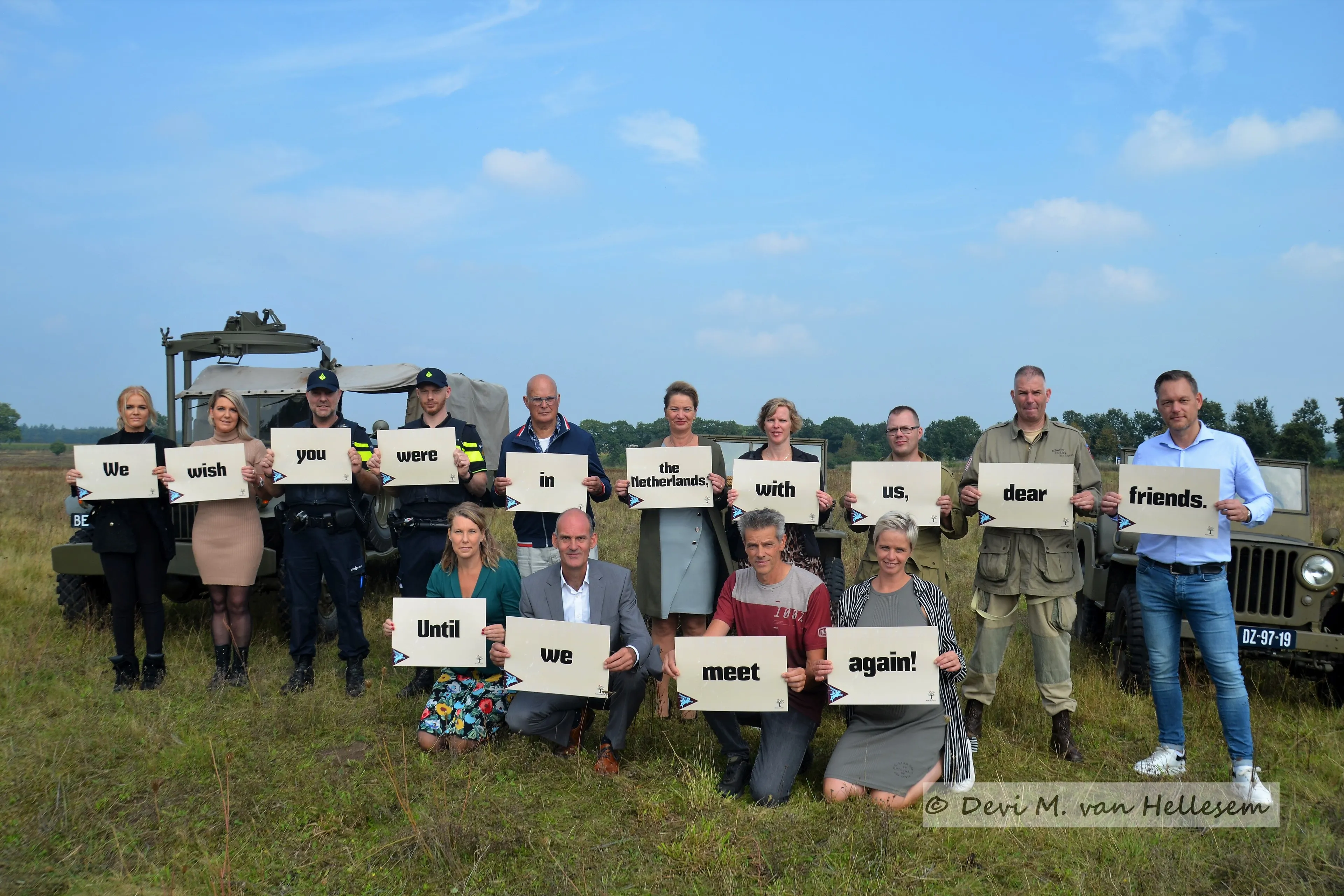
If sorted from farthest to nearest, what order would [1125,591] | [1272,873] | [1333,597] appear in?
[1125,591], [1333,597], [1272,873]

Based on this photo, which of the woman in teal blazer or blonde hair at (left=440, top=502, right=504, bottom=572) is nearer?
the woman in teal blazer

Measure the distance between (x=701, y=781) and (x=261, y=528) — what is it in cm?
392

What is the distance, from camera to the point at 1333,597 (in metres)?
6.34

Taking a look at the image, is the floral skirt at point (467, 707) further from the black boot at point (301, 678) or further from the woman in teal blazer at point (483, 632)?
the black boot at point (301, 678)

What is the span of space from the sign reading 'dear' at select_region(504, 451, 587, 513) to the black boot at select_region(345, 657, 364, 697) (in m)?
1.70

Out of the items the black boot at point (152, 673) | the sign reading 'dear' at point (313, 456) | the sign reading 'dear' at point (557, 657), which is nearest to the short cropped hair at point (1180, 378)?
the sign reading 'dear' at point (557, 657)

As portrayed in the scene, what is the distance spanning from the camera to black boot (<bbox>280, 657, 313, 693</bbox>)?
6434mm

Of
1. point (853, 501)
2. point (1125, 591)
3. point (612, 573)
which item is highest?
point (853, 501)

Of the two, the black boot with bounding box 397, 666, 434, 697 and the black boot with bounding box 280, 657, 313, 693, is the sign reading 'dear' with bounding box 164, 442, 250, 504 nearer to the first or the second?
the black boot with bounding box 280, 657, 313, 693

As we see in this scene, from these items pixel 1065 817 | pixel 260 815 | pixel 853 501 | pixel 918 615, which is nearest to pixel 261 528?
pixel 260 815

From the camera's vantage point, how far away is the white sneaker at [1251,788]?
15.3 feet

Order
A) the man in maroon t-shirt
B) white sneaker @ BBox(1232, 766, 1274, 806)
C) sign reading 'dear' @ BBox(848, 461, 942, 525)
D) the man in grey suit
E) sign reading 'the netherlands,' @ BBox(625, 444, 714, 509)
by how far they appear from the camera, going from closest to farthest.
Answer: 1. white sneaker @ BBox(1232, 766, 1274, 806)
2. the man in maroon t-shirt
3. the man in grey suit
4. sign reading 'dear' @ BBox(848, 461, 942, 525)
5. sign reading 'the netherlands,' @ BBox(625, 444, 714, 509)

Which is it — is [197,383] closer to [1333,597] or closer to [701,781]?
[701,781]

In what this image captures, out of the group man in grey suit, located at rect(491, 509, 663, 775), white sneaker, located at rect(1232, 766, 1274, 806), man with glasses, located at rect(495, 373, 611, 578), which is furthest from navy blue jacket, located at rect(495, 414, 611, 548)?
white sneaker, located at rect(1232, 766, 1274, 806)
